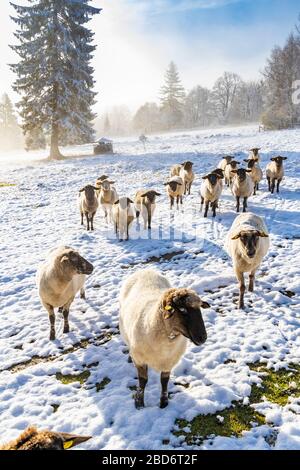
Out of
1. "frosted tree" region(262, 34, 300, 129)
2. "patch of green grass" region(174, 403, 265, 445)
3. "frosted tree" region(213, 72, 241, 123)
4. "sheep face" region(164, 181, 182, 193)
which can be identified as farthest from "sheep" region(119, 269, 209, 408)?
"frosted tree" region(213, 72, 241, 123)

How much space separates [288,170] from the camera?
22.0m

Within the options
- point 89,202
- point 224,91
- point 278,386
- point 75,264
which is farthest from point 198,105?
point 278,386

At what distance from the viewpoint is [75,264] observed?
7160mm

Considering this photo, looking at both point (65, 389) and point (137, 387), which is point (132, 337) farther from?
point (65, 389)

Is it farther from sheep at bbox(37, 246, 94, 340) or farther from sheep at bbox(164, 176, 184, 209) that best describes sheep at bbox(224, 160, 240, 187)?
sheep at bbox(37, 246, 94, 340)

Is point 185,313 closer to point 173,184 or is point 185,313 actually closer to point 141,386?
point 141,386

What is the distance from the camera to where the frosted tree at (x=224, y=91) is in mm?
115650

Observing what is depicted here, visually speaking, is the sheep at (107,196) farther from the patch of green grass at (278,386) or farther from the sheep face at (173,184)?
the patch of green grass at (278,386)

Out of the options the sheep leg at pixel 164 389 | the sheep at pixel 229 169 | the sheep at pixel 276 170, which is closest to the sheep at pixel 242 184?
the sheep at pixel 276 170

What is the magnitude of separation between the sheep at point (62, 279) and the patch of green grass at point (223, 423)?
352cm

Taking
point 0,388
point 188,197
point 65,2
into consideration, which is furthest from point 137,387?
point 65,2

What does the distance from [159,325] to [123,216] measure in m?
9.27

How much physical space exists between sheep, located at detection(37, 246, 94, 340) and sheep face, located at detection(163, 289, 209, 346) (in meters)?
3.06

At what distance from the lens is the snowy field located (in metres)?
5.06
